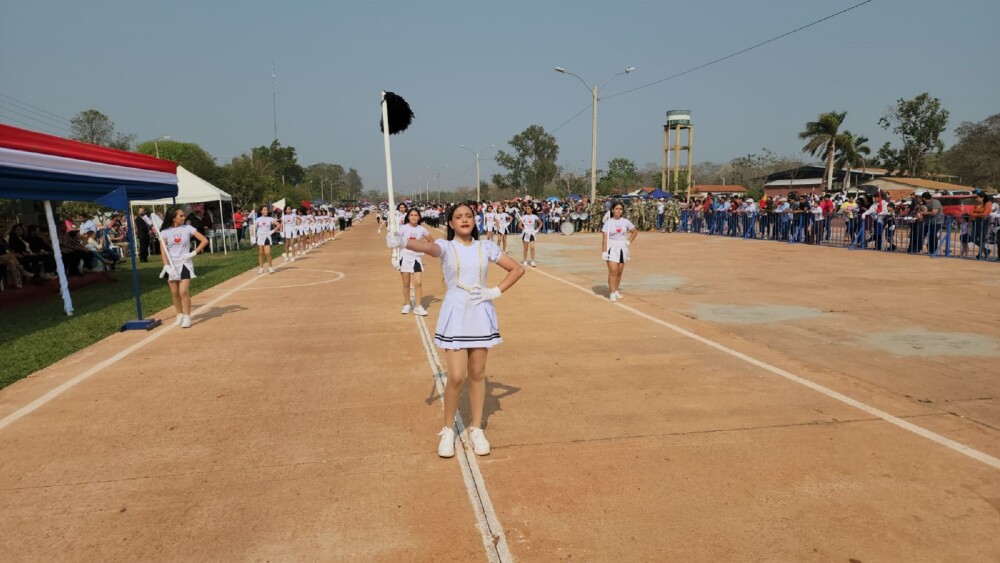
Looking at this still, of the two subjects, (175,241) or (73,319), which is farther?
(73,319)

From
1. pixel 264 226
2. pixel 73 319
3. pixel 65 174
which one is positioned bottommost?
pixel 73 319

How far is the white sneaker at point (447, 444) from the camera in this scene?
4.19 metres

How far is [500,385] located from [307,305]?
6007mm

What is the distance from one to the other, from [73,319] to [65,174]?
2390mm

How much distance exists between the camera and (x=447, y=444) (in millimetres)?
4211

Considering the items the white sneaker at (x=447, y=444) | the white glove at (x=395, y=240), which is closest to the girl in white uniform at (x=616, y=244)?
the white glove at (x=395, y=240)

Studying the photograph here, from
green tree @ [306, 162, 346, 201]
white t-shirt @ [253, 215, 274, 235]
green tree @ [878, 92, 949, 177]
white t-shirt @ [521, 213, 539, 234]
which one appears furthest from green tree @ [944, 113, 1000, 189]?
green tree @ [306, 162, 346, 201]

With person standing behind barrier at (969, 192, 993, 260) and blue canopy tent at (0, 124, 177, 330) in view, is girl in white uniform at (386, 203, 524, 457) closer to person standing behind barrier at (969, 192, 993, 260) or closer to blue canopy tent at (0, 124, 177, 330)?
blue canopy tent at (0, 124, 177, 330)

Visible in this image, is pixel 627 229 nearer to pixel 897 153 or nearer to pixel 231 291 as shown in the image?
pixel 231 291

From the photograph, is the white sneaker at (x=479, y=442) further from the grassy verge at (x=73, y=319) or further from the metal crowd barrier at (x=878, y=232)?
the metal crowd barrier at (x=878, y=232)

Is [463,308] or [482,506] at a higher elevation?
[463,308]

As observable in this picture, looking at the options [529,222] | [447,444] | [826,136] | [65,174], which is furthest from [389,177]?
[826,136]

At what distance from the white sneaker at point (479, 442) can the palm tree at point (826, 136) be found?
2362 inches

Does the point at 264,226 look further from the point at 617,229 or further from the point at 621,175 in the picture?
the point at 621,175
